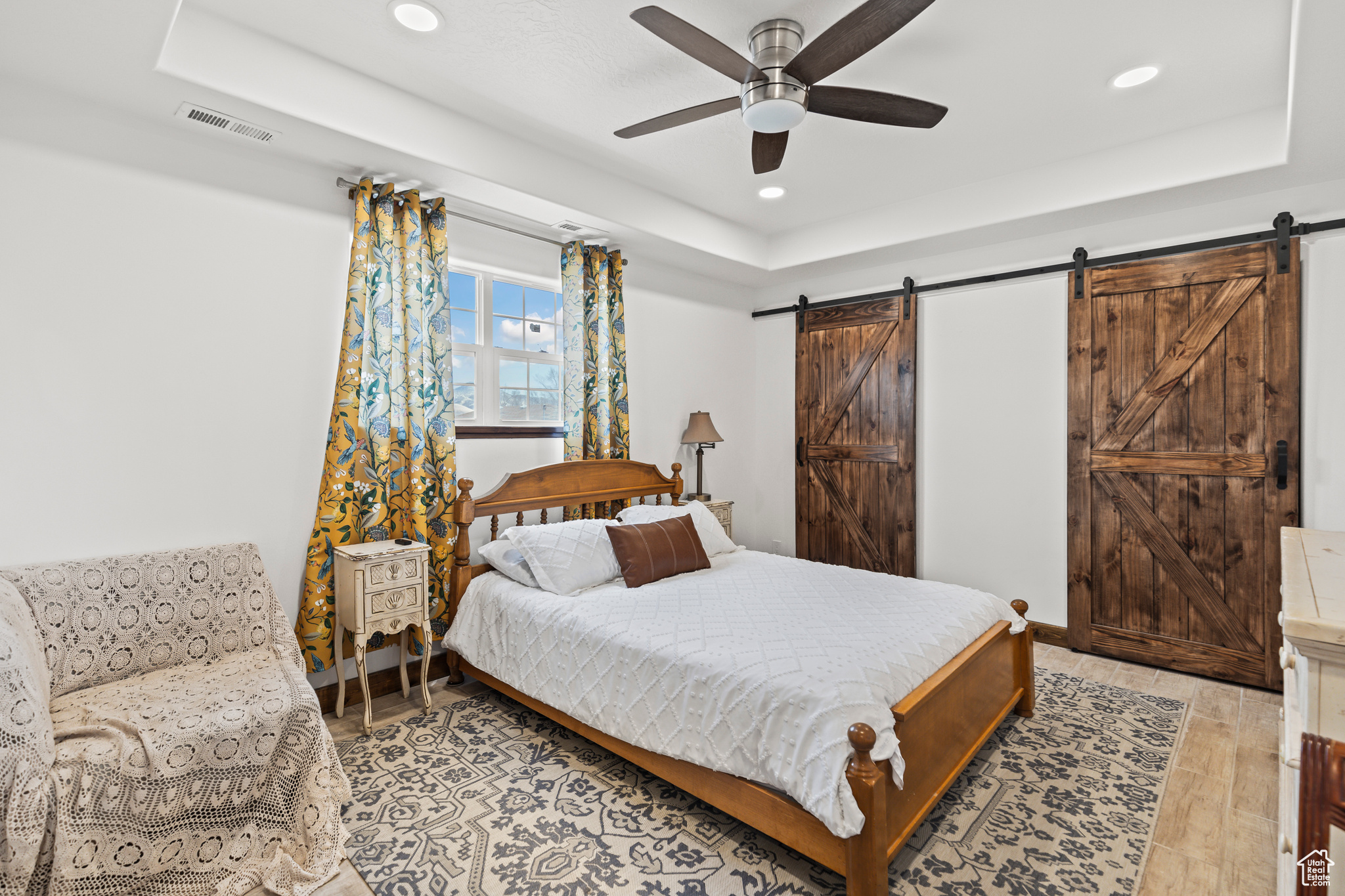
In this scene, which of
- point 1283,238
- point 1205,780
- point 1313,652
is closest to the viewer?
point 1313,652

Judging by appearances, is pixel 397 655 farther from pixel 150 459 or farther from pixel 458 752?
pixel 150 459

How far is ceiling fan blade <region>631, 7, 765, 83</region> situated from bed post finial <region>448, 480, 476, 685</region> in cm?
217

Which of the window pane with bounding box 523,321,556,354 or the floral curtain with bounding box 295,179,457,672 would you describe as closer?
the floral curtain with bounding box 295,179,457,672

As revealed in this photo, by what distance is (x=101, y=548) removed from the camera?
94.8 inches

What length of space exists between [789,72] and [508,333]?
224cm

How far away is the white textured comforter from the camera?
184 cm

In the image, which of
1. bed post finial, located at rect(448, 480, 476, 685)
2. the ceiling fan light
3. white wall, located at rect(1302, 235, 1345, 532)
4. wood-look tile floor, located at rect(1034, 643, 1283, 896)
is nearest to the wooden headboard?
bed post finial, located at rect(448, 480, 476, 685)

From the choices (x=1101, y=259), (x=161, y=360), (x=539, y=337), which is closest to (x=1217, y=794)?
(x=1101, y=259)

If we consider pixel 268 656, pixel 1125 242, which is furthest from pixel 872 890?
pixel 1125 242

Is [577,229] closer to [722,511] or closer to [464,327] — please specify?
[464,327]

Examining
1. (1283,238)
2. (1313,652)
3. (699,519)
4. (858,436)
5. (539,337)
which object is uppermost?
(1283,238)

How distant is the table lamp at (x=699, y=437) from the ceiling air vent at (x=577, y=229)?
152 centimetres

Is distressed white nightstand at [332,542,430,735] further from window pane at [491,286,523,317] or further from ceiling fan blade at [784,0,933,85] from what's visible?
ceiling fan blade at [784,0,933,85]

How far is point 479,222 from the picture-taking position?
3545mm
